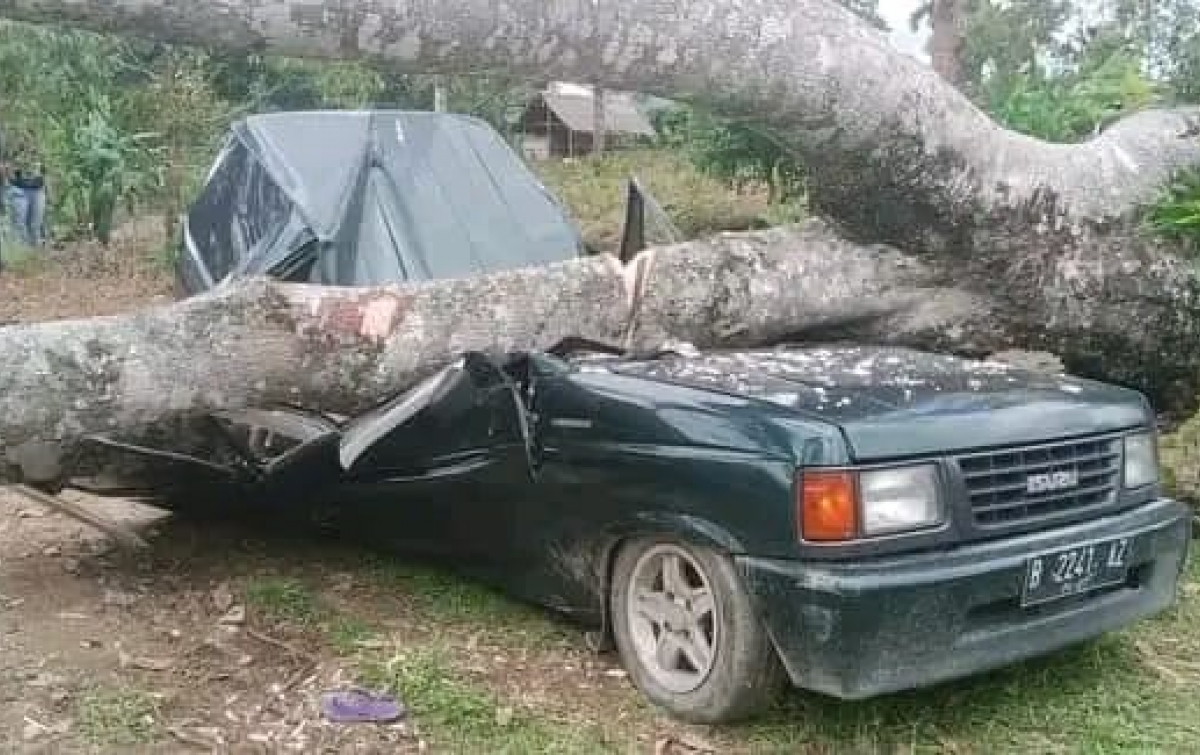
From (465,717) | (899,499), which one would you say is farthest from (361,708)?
(899,499)

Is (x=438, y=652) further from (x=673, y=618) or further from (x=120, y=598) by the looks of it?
(x=120, y=598)

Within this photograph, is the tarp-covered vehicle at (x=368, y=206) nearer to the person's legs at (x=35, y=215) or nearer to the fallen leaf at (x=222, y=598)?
the fallen leaf at (x=222, y=598)

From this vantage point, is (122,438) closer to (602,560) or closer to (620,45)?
(602,560)

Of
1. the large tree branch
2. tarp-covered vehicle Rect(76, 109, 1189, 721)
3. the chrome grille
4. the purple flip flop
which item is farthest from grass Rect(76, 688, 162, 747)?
the chrome grille

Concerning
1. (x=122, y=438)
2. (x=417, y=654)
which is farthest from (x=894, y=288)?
(x=122, y=438)

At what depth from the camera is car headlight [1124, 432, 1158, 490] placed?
12.1 ft

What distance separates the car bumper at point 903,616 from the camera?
3.06 m

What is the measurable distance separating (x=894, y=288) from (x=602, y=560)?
2008 millimetres

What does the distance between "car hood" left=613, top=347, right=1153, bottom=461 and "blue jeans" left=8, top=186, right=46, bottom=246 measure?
13371 mm

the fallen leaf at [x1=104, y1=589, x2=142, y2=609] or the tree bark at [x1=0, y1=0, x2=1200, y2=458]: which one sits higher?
the tree bark at [x1=0, y1=0, x2=1200, y2=458]

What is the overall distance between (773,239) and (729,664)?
2.11m

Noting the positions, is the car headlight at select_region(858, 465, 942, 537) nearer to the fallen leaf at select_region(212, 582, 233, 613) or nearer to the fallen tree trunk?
the fallen tree trunk

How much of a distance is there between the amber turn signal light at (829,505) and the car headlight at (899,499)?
3 cm

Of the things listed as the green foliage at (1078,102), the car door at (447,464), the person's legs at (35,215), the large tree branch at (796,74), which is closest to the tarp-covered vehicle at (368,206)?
the car door at (447,464)
